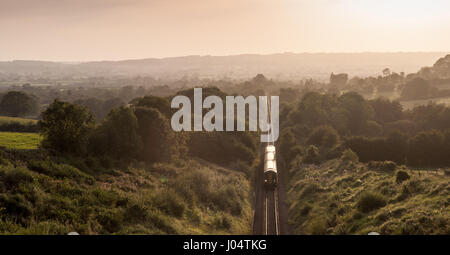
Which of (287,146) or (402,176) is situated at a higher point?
(402,176)

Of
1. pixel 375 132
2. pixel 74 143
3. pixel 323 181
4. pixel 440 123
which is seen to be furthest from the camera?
pixel 375 132

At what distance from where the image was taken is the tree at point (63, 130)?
92.1 feet

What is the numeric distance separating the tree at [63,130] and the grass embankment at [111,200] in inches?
105

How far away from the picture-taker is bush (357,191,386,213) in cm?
2377

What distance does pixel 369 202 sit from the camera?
78.8 ft

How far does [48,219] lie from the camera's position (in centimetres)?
1602

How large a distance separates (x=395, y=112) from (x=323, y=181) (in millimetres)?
47378

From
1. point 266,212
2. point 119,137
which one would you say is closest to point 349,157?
point 266,212

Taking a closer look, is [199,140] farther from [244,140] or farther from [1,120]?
A: [1,120]

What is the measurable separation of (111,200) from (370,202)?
18.9 m

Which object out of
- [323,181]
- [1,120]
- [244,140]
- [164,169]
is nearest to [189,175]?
[164,169]

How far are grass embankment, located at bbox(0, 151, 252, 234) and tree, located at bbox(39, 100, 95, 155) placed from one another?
268cm

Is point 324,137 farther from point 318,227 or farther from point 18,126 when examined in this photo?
point 18,126

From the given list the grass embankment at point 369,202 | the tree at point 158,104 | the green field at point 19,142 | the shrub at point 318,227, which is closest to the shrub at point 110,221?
the shrub at point 318,227
